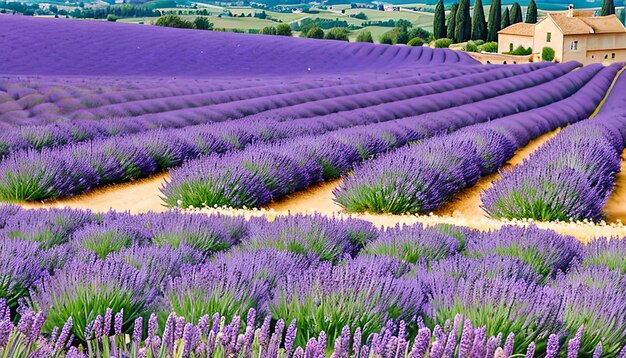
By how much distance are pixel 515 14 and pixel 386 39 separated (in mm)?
7944

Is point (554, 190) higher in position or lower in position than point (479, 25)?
higher

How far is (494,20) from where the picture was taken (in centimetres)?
4775

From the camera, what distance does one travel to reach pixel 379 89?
15.2 meters

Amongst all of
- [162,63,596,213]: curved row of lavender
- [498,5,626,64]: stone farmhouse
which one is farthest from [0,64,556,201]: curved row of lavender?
[498,5,626,64]: stone farmhouse

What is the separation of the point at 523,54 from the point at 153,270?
41166mm

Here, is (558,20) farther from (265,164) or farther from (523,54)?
(265,164)

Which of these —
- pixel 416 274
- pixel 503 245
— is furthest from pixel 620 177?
pixel 416 274

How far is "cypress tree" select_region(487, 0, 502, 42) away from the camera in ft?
157

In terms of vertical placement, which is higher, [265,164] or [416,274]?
[416,274]

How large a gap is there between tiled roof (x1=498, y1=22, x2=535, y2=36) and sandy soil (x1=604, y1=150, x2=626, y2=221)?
38.0 metres

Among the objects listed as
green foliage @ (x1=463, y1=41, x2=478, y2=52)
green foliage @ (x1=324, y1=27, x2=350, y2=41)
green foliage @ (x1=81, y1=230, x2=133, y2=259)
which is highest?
green foliage @ (x1=81, y1=230, x2=133, y2=259)

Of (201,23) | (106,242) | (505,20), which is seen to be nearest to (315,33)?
(201,23)

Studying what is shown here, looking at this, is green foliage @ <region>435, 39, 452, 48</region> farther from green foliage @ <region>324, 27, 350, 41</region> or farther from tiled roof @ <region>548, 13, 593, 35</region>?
tiled roof @ <region>548, 13, 593, 35</region>

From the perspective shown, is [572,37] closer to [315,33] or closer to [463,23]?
[463,23]
